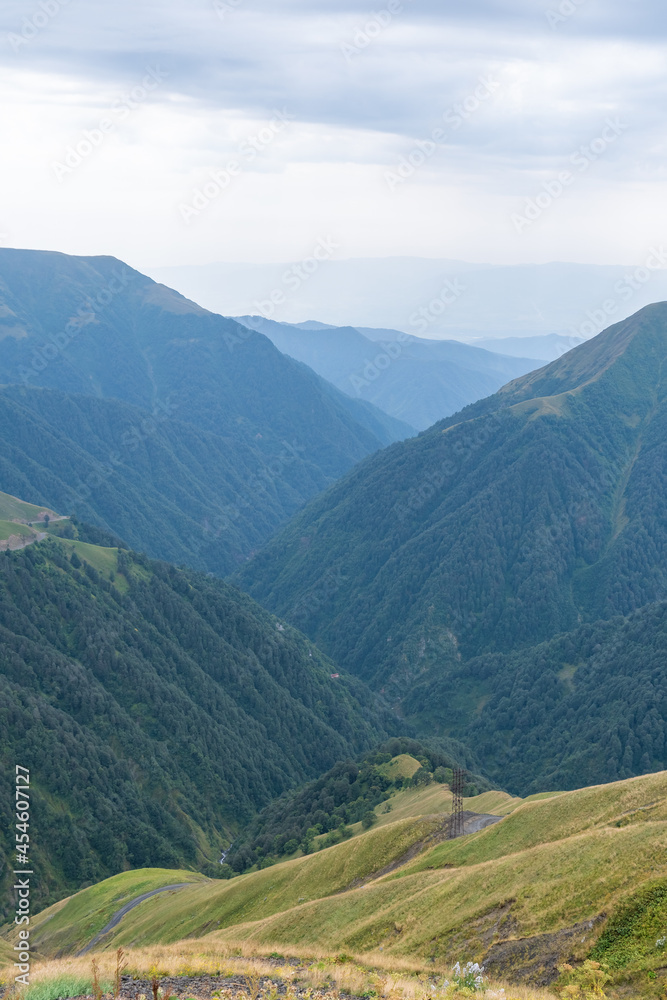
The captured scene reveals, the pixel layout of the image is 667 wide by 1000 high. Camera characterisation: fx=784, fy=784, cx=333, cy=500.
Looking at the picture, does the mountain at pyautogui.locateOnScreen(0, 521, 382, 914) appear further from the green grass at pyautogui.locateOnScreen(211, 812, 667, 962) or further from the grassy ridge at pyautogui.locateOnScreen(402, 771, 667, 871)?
the grassy ridge at pyautogui.locateOnScreen(402, 771, 667, 871)

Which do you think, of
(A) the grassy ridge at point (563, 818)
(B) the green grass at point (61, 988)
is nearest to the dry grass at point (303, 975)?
(B) the green grass at point (61, 988)

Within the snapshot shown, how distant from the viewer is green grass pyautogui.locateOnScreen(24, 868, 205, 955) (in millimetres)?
91881

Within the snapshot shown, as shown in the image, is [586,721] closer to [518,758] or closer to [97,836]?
[518,758]

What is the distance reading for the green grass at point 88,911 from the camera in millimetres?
91881

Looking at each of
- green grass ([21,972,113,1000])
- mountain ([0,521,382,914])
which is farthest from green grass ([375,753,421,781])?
green grass ([21,972,113,1000])

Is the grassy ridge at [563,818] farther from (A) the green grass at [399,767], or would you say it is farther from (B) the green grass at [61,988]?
(A) the green grass at [399,767]

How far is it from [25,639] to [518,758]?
122 metres

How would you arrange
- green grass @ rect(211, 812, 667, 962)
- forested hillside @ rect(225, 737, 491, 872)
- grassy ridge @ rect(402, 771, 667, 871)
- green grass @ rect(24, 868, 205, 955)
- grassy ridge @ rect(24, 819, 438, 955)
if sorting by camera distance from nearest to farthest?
green grass @ rect(211, 812, 667, 962)
grassy ridge @ rect(402, 771, 667, 871)
grassy ridge @ rect(24, 819, 438, 955)
green grass @ rect(24, 868, 205, 955)
forested hillside @ rect(225, 737, 491, 872)

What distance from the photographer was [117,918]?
3615 inches

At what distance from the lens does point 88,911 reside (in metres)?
100

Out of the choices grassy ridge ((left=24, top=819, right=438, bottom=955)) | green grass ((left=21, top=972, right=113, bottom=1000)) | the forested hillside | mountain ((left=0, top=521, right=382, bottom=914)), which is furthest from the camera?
mountain ((left=0, top=521, right=382, bottom=914))

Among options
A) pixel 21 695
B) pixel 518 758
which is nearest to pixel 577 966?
pixel 21 695

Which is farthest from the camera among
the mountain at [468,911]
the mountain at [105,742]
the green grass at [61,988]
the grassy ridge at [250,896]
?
the mountain at [105,742]

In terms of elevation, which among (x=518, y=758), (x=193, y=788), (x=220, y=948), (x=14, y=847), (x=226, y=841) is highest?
(x=220, y=948)
